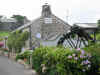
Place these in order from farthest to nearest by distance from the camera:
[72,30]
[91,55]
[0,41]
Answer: [0,41] < [72,30] < [91,55]

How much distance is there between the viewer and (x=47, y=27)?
1283cm

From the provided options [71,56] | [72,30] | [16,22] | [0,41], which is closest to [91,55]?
[71,56]

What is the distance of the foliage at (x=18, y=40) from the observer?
48.6 ft

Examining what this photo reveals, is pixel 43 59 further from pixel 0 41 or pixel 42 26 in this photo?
pixel 0 41

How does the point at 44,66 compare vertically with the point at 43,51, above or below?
below

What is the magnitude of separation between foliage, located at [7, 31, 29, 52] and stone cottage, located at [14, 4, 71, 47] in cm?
124

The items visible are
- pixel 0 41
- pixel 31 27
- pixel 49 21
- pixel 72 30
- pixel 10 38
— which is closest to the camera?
pixel 72 30

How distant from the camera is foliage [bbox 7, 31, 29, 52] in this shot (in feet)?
48.6

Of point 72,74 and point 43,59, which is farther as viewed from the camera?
point 43,59

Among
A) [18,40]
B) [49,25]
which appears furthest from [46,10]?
[18,40]

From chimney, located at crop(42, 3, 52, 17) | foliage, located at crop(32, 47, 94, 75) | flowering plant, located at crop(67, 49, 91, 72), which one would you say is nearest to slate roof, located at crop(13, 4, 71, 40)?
chimney, located at crop(42, 3, 52, 17)

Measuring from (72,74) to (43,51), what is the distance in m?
2.33

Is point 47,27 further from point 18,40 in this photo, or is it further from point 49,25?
point 18,40

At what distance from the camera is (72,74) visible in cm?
505
